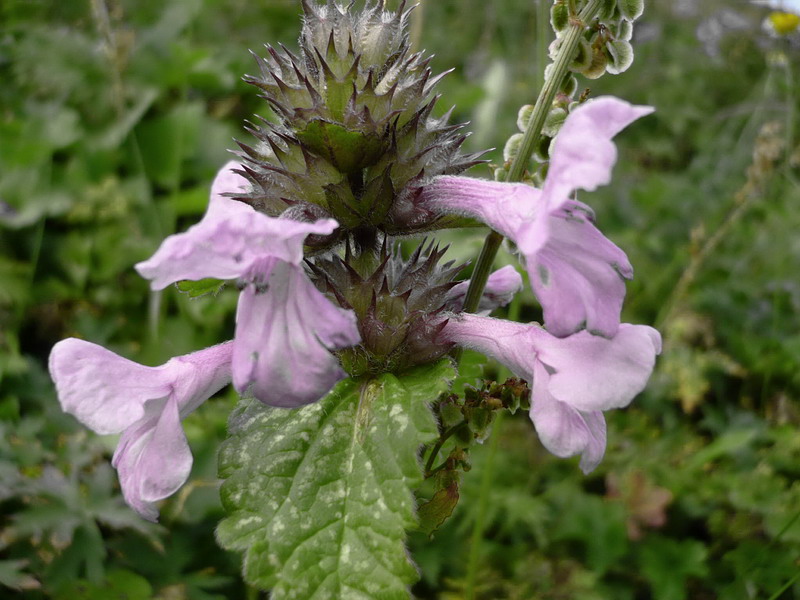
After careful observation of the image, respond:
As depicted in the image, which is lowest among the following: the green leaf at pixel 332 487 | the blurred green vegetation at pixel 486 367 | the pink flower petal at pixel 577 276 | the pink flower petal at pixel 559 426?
the blurred green vegetation at pixel 486 367

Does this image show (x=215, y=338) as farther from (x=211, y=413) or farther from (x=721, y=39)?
(x=721, y=39)

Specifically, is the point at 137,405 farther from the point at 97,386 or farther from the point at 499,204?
the point at 499,204

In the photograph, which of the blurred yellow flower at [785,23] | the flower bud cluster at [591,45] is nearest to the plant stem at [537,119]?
the flower bud cluster at [591,45]

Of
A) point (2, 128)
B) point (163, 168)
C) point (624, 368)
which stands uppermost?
point (624, 368)

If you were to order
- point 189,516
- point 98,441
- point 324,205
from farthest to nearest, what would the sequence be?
1. point 98,441
2. point 189,516
3. point 324,205

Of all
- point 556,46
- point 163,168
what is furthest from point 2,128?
point 556,46

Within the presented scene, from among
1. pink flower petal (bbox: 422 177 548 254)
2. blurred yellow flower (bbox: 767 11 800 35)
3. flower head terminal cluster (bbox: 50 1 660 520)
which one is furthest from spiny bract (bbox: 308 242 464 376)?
blurred yellow flower (bbox: 767 11 800 35)

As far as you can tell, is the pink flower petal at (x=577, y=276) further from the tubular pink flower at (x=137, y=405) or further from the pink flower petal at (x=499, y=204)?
the tubular pink flower at (x=137, y=405)

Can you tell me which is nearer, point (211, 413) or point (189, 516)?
point (189, 516)
